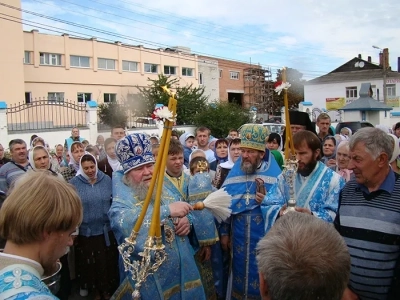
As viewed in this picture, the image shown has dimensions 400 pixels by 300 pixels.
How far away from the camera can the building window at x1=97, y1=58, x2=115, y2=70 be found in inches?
1453

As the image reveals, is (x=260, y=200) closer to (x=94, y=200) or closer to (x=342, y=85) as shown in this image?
(x=94, y=200)

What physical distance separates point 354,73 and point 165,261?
44.9 metres

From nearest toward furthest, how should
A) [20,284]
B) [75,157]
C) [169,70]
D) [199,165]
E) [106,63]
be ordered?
[20,284], [199,165], [75,157], [106,63], [169,70]

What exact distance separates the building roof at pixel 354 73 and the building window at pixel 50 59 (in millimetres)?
23207

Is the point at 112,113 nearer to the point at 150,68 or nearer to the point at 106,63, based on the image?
the point at 106,63

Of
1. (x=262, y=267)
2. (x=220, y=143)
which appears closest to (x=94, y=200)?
(x=220, y=143)

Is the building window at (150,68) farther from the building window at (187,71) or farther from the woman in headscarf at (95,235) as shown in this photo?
the woman in headscarf at (95,235)

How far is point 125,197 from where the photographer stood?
3.08 meters

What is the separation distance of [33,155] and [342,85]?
4153 centimetres

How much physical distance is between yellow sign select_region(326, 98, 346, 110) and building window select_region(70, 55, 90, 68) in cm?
2434

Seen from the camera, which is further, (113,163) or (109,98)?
(109,98)

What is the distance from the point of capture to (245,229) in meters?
3.92

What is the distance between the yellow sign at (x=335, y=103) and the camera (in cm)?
4191

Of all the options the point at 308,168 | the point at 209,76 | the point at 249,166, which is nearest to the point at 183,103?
the point at 209,76
